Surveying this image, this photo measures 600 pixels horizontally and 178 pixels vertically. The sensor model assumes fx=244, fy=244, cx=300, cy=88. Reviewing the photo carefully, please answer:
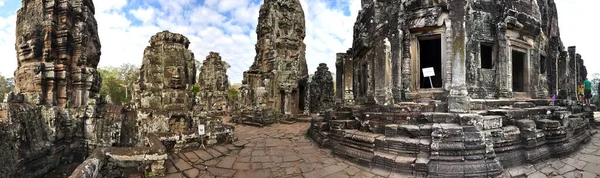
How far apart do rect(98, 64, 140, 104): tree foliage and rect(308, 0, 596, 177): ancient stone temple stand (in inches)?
1232

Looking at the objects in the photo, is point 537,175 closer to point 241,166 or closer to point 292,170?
point 292,170

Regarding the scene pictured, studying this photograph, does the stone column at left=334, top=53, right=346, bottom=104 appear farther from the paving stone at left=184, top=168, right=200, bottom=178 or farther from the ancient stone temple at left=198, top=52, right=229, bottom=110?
the ancient stone temple at left=198, top=52, right=229, bottom=110

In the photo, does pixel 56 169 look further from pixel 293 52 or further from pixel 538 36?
pixel 538 36

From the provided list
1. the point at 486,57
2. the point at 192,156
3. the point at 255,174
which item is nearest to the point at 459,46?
the point at 486,57

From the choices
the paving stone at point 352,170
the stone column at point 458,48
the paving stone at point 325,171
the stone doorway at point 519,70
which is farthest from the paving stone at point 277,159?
the stone doorway at point 519,70

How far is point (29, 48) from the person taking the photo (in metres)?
5.26

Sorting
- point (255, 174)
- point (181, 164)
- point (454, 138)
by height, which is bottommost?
point (255, 174)

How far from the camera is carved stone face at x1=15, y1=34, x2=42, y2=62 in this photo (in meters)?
5.25

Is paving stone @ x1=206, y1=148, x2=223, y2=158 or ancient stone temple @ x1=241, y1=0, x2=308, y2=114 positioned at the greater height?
ancient stone temple @ x1=241, y1=0, x2=308, y2=114

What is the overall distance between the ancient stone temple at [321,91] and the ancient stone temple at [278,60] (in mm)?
2248

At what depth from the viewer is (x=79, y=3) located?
6098 mm

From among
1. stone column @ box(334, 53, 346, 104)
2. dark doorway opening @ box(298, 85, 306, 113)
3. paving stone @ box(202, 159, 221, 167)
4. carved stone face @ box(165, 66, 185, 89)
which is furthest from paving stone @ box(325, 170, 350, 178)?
dark doorway opening @ box(298, 85, 306, 113)

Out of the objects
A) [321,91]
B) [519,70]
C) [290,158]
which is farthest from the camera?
[321,91]

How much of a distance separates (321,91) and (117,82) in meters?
30.0
